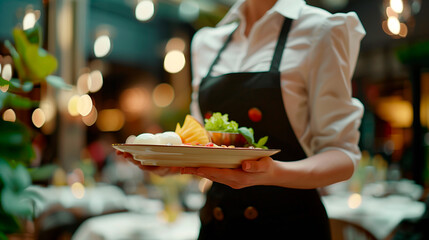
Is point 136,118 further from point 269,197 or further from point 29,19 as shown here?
point 269,197

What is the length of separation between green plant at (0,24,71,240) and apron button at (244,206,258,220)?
61 cm

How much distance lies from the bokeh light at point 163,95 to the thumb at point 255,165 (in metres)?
10.5

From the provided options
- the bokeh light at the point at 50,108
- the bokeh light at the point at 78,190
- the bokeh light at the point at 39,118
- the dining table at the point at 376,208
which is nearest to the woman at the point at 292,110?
the dining table at the point at 376,208

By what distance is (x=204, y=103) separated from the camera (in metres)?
1.45

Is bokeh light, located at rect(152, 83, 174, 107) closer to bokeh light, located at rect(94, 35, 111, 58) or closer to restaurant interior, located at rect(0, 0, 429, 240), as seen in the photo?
restaurant interior, located at rect(0, 0, 429, 240)

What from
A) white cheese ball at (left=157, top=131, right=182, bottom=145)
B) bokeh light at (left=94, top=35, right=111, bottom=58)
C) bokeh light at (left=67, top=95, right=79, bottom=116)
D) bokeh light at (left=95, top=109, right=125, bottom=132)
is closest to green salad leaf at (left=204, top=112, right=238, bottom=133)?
white cheese ball at (left=157, top=131, right=182, bottom=145)

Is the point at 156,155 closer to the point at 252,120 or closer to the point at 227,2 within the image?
the point at 252,120

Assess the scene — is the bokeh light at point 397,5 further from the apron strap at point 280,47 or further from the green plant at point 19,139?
the green plant at point 19,139

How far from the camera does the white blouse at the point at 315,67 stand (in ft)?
3.86

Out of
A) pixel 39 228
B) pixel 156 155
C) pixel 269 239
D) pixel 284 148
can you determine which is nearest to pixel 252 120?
pixel 284 148

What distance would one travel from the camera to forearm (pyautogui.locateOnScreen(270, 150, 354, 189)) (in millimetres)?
1007

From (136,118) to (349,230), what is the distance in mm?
10233

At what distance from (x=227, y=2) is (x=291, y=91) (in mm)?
6797

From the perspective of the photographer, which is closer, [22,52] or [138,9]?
[22,52]
